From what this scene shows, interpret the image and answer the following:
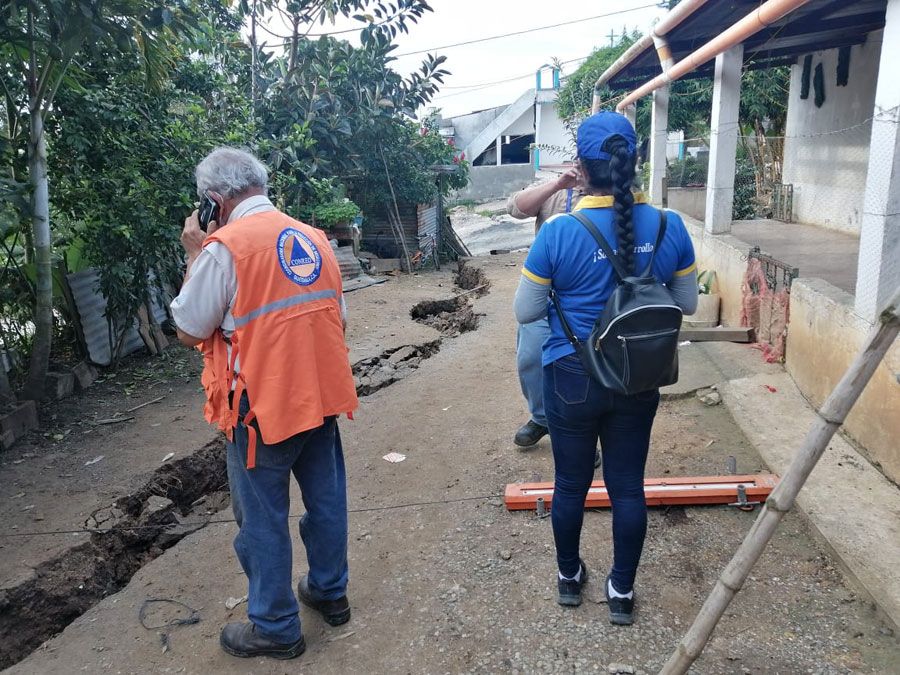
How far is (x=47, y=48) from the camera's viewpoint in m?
4.66

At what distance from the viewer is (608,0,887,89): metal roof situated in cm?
696

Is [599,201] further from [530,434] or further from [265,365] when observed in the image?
[530,434]

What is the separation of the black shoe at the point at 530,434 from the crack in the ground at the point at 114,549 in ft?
6.35

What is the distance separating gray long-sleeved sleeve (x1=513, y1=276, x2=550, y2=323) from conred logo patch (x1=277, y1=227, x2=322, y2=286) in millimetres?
744

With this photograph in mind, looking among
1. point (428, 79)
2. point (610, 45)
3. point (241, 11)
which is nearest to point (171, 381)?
point (241, 11)

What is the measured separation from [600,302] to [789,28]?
22.7 feet

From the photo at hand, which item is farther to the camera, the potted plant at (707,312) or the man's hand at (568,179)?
the potted plant at (707,312)

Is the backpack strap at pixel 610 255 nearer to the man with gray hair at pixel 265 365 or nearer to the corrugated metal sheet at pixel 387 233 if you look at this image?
the man with gray hair at pixel 265 365

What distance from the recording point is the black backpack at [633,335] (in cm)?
235

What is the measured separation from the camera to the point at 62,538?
3883mm

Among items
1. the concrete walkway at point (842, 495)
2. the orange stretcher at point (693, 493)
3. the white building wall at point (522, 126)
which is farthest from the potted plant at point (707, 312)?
the white building wall at point (522, 126)

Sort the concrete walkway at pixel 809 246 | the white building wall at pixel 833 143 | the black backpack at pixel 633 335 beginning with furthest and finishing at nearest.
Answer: the white building wall at pixel 833 143 → the concrete walkway at pixel 809 246 → the black backpack at pixel 633 335

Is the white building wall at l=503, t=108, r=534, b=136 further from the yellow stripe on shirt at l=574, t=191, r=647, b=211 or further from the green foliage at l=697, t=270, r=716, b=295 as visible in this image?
the yellow stripe on shirt at l=574, t=191, r=647, b=211

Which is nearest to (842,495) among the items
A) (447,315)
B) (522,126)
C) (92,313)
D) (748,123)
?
(92,313)
